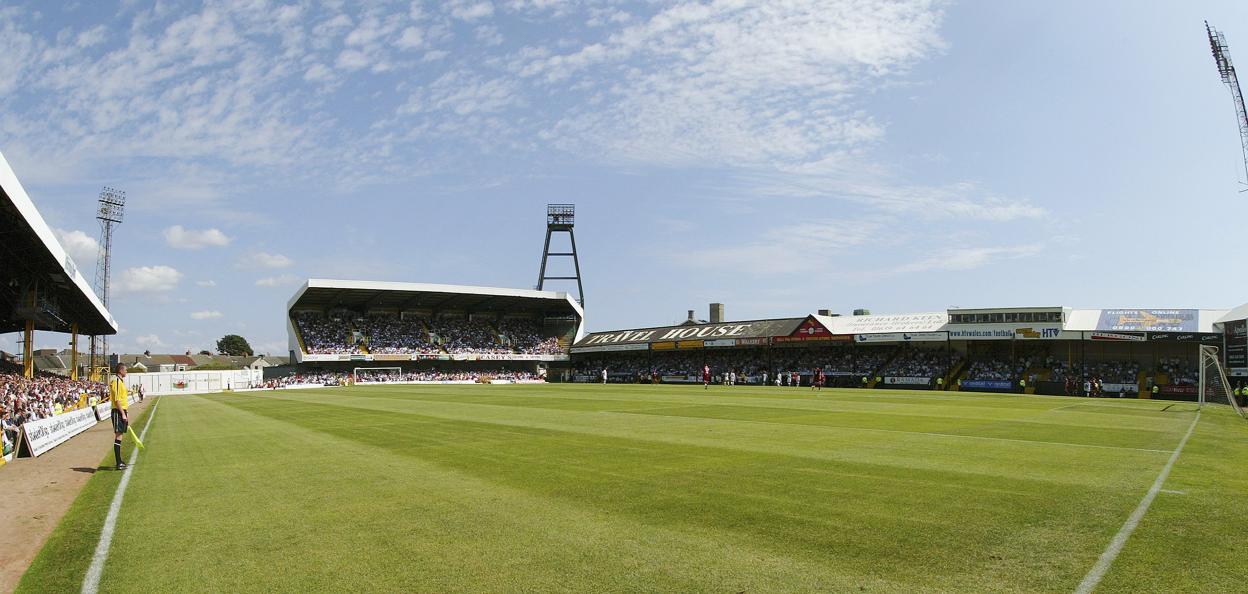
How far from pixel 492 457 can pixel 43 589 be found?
755cm

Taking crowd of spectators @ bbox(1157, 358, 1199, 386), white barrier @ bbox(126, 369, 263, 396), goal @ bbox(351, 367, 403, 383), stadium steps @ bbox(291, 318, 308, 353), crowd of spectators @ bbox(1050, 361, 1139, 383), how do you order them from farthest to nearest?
goal @ bbox(351, 367, 403, 383) → stadium steps @ bbox(291, 318, 308, 353) → white barrier @ bbox(126, 369, 263, 396) → crowd of spectators @ bbox(1050, 361, 1139, 383) → crowd of spectators @ bbox(1157, 358, 1199, 386)

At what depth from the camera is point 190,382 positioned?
6456 centimetres

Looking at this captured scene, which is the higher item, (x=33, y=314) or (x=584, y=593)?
(x=33, y=314)

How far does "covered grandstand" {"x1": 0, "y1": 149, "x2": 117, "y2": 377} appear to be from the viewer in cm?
2252

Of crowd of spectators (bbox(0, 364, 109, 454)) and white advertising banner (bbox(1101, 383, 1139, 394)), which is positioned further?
white advertising banner (bbox(1101, 383, 1139, 394))

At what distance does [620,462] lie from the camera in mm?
12062

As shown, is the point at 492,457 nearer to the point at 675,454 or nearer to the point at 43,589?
the point at 675,454

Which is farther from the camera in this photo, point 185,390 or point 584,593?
point 185,390

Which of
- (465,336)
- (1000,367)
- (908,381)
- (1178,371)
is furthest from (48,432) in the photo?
(465,336)

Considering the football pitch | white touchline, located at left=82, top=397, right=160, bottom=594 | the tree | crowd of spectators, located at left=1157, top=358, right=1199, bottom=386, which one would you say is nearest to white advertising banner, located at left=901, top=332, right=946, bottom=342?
crowd of spectators, located at left=1157, top=358, right=1199, bottom=386

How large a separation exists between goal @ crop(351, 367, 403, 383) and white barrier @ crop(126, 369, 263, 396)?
8692mm

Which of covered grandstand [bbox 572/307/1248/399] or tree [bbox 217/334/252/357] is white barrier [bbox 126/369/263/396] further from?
tree [bbox 217/334/252/357]

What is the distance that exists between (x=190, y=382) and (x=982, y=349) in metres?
65.9

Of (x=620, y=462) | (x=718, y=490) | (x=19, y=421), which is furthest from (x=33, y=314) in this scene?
(x=718, y=490)
